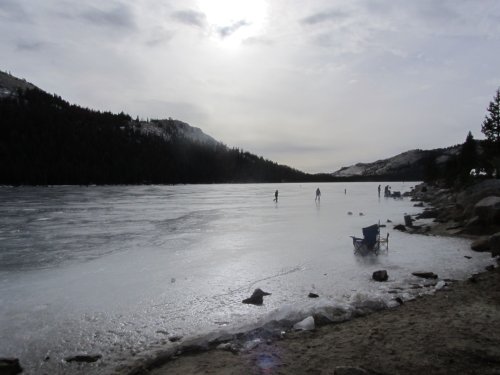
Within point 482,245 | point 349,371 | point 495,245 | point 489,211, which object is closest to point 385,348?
point 349,371

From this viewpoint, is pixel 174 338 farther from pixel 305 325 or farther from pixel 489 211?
pixel 489 211

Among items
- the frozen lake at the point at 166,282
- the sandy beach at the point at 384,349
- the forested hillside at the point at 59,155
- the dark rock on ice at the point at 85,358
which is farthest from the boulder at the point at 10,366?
the forested hillside at the point at 59,155

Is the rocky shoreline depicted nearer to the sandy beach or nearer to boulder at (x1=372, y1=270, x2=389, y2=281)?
the sandy beach

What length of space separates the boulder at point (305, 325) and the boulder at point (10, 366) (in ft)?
17.6

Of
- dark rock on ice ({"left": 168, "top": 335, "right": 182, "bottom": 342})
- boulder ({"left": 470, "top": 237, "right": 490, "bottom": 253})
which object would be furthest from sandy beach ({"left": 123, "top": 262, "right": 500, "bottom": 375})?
boulder ({"left": 470, "top": 237, "right": 490, "bottom": 253})

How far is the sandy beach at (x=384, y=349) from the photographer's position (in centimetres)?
581

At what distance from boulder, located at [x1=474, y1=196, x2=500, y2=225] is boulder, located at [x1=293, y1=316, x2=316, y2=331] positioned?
53.0 ft

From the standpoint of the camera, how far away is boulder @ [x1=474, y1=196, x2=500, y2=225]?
19188 mm

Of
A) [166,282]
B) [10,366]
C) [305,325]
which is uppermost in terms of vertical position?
[305,325]

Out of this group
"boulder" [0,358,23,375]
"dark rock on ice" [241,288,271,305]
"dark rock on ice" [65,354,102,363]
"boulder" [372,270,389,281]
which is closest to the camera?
"boulder" [0,358,23,375]

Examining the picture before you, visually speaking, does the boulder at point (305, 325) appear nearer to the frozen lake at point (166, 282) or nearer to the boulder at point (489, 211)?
the frozen lake at point (166, 282)

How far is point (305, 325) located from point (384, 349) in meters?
1.93

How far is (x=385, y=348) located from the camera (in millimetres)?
6551

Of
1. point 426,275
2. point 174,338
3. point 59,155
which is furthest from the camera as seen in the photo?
point 59,155
